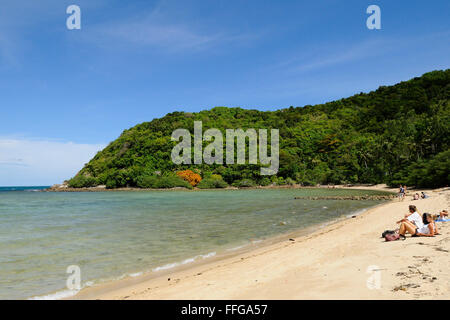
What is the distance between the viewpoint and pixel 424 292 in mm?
4523

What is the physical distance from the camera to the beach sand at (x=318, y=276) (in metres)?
4.99

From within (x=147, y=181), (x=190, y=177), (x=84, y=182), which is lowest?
(x=84, y=182)

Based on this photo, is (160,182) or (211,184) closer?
(211,184)

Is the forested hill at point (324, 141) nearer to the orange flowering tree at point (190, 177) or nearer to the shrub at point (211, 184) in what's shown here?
the shrub at point (211, 184)

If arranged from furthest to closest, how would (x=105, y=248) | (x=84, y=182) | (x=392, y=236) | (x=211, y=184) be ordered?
(x=84, y=182)
(x=211, y=184)
(x=105, y=248)
(x=392, y=236)

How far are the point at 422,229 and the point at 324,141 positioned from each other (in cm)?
10115

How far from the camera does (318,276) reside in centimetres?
624

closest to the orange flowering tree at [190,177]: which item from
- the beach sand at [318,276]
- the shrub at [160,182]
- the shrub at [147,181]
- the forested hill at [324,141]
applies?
the shrub at [160,182]

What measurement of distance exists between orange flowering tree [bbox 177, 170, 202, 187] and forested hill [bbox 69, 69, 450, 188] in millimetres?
3125

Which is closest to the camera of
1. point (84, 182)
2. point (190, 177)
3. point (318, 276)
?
point (318, 276)

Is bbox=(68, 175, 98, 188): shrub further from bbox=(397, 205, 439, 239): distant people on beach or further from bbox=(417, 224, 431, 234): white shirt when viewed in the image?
bbox=(417, 224, 431, 234): white shirt

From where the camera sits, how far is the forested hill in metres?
62.9

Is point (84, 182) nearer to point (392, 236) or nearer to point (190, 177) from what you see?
point (190, 177)

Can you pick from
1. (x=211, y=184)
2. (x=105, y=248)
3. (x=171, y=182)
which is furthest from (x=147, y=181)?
(x=105, y=248)
